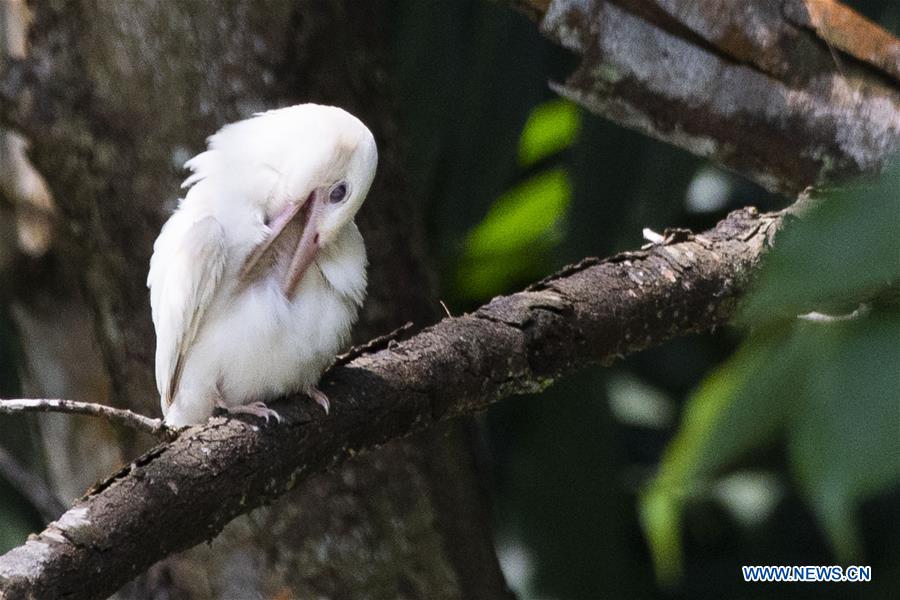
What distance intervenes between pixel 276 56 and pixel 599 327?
147cm

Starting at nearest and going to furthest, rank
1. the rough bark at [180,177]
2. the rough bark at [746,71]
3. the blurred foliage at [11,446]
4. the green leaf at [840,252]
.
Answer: the green leaf at [840,252], the rough bark at [746,71], the rough bark at [180,177], the blurred foliage at [11,446]

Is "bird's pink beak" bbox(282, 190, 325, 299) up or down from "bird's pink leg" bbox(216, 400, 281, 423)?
up

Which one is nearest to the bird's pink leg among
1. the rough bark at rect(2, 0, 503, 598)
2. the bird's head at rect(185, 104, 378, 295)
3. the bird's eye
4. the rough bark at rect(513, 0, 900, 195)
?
the bird's head at rect(185, 104, 378, 295)

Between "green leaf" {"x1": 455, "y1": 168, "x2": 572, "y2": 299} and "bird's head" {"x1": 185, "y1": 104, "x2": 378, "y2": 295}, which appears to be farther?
"green leaf" {"x1": 455, "y1": 168, "x2": 572, "y2": 299}

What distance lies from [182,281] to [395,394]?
19.2 inches

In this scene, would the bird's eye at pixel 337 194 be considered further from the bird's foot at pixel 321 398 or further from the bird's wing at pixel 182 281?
the bird's foot at pixel 321 398

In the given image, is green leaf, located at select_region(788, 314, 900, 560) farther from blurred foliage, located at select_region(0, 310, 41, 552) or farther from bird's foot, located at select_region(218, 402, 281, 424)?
blurred foliage, located at select_region(0, 310, 41, 552)

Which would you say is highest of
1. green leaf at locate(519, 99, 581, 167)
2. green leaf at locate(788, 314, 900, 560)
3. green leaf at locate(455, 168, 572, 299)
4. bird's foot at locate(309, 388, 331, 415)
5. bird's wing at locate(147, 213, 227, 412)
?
green leaf at locate(519, 99, 581, 167)

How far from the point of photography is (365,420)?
226 centimetres

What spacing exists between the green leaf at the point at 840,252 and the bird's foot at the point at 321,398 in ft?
5.11

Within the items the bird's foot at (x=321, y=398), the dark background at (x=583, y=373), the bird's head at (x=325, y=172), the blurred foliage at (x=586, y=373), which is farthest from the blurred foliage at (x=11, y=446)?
the bird's foot at (x=321, y=398)

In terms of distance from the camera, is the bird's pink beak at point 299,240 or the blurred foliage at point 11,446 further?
the blurred foliage at point 11,446

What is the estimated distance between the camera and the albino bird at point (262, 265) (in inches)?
93.6

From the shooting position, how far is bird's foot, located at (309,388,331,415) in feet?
7.29
